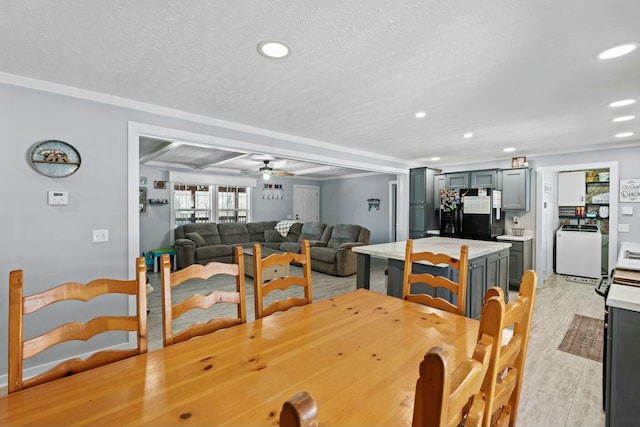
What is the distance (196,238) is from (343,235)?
3276mm

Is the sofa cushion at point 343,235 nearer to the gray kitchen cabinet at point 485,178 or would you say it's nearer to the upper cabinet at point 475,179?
the upper cabinet at point 475,179

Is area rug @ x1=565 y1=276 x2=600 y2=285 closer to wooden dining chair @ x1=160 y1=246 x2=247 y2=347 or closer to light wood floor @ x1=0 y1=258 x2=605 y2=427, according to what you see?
light wood floor @ x1=0 y1=258 x2=605 y2=427

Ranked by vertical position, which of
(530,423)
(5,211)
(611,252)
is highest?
(5,211)

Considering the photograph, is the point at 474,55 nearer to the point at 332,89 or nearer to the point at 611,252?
the point at 332,89

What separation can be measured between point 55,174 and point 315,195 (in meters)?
7.83

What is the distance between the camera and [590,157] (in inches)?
185

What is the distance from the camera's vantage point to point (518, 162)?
17.4 ft

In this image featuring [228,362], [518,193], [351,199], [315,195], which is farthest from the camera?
[315,195]

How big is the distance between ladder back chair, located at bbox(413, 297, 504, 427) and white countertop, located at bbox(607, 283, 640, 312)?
4.75ft

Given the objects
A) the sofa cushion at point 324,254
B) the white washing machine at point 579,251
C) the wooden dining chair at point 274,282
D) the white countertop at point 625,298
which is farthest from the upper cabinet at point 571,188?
the wooden dining chair at point 274,282

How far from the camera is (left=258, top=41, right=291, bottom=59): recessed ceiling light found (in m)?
1.76

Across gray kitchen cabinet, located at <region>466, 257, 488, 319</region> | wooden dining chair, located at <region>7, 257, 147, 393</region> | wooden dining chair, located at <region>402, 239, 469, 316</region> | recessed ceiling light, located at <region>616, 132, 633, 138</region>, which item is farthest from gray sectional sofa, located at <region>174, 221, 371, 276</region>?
wooden dining chair, located at <region>7, 257, 147, 393</region>

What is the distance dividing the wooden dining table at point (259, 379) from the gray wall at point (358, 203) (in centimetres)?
677

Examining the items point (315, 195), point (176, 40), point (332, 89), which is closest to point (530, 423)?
point (332, 89)
